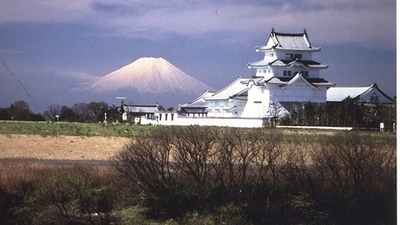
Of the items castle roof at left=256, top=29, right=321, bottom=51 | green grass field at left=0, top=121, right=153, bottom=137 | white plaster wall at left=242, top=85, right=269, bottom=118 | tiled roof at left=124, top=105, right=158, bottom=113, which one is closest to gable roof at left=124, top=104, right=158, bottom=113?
tiled roof at left=124, top=105, right=158, bottom=113

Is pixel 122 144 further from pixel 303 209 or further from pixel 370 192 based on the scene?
pixel 370 192

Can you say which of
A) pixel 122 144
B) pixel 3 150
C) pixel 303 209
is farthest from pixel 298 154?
pixel 3 150

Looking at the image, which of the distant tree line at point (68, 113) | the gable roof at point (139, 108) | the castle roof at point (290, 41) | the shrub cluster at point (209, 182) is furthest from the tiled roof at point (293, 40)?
the distant tree line at point (68, 113)

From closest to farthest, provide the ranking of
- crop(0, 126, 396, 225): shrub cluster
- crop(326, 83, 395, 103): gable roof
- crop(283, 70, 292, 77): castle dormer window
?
crop(326, 83, 395, 103): gable roof
crop(0, 126, 396, 225): shrub cluster
crop(283, 70, 292, 77): castle dormer window

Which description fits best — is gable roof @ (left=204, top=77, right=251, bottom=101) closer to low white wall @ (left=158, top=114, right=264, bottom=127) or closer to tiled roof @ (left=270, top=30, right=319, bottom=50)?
low white wall @ (left=158, top=114, right=264, bottom=127)

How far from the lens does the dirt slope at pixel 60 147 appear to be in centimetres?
560

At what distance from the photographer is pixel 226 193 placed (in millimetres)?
5785

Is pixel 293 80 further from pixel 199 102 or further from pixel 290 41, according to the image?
pixel 199 102

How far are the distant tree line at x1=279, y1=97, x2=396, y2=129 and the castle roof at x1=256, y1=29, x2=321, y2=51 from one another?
0.42m

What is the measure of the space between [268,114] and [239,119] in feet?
0.72

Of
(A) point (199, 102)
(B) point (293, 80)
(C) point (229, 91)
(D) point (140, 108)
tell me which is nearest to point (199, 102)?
(A) point (199, 102)

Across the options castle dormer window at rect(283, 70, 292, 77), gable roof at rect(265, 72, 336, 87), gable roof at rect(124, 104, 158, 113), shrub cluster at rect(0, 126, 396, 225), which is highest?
castle dormer window at rect(283, 70, 292, 77)

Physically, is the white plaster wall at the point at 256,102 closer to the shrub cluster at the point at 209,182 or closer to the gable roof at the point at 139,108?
the shrub cluster at the point at 209,182

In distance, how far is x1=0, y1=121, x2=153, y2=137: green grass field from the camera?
5551 mm
